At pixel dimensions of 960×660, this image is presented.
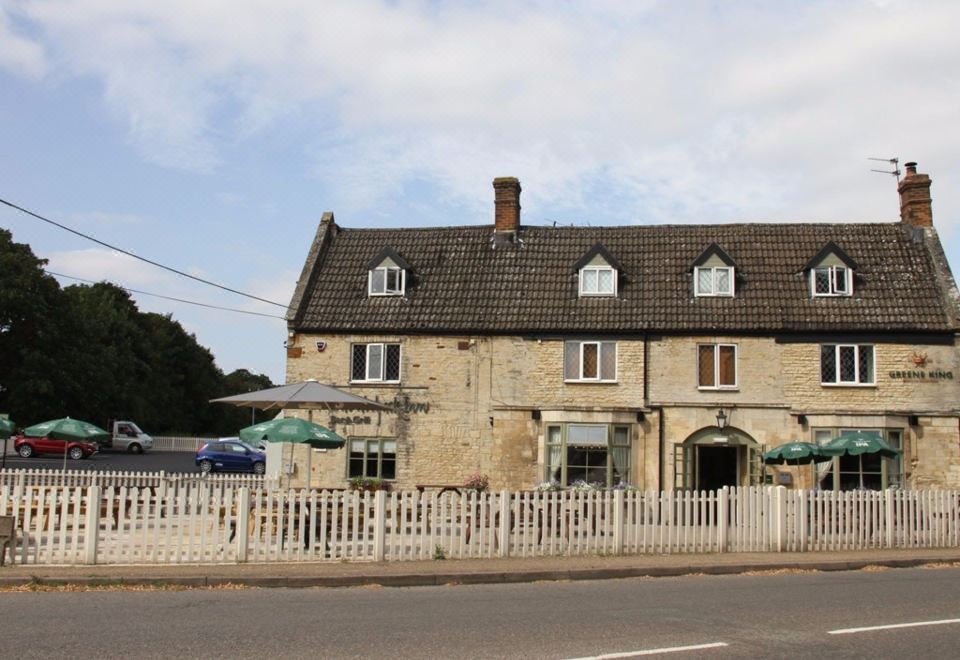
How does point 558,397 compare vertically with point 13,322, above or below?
below

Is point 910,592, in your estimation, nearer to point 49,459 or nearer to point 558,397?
point 558,397

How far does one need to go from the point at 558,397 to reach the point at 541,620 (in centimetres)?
1672

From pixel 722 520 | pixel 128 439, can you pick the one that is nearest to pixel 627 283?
pixel 722 520

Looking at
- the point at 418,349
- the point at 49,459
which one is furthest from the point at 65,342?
the point at 418,349

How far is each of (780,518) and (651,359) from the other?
9701mm

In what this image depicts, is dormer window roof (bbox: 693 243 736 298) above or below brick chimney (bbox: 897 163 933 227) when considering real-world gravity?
below

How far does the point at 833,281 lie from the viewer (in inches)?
1069

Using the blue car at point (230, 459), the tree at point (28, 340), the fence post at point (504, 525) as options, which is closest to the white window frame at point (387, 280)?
the fence post at point (504, 525)

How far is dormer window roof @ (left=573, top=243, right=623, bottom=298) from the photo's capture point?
28.0 meters

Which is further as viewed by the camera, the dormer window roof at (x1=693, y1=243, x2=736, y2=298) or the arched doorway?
the dormer window roof at (x1=693, y1=243, x2=736, y2=298)

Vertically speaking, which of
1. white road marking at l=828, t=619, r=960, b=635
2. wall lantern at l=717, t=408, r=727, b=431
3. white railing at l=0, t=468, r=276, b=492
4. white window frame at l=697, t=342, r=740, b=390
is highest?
white window frame at l=697, t=342, r=740, b=390

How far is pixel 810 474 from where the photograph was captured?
25922mm

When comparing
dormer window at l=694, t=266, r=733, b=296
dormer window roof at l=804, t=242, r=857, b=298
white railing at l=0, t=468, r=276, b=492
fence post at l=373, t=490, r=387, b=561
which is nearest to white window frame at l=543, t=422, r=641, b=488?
dormer window at l=694, t=266, r=733, b=296

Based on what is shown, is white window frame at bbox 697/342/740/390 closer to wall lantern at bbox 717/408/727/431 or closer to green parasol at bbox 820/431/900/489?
wall lantern at bbox 717/408/727/431
